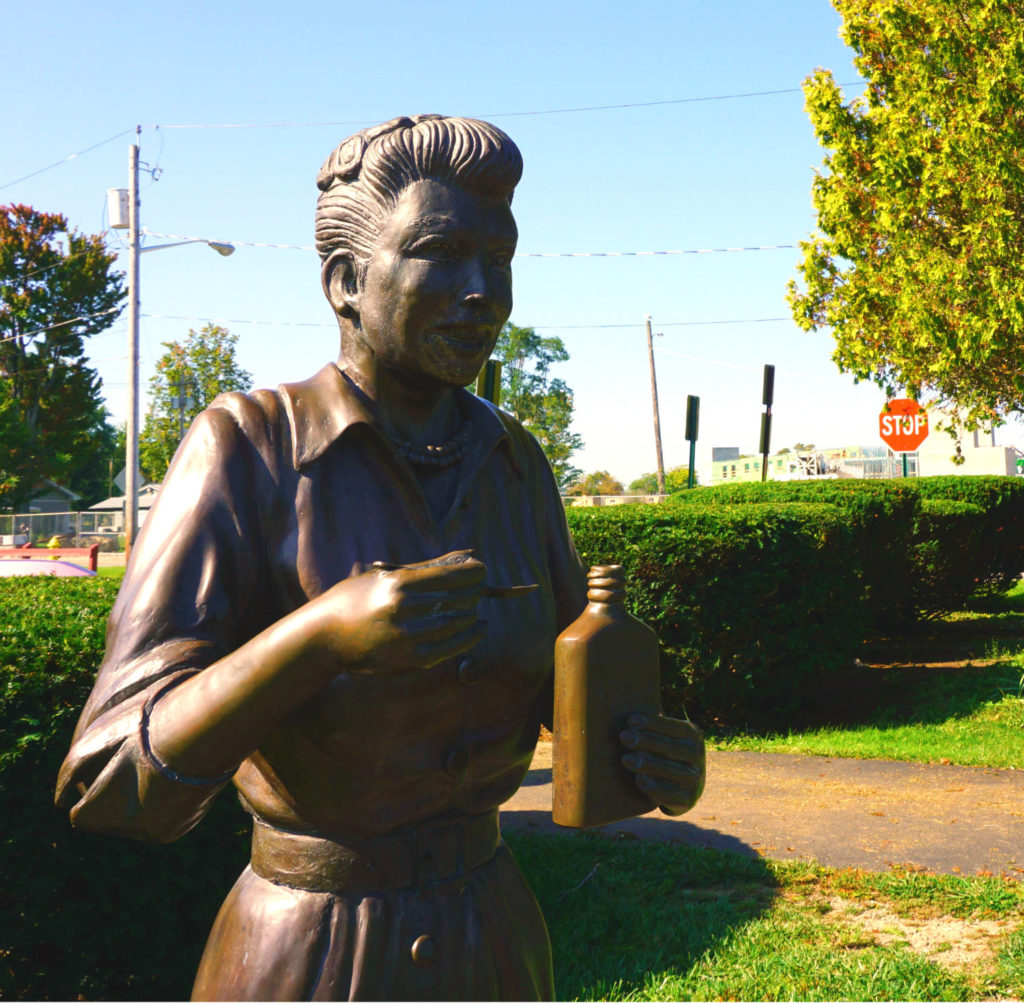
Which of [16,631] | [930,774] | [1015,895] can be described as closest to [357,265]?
[16,631]

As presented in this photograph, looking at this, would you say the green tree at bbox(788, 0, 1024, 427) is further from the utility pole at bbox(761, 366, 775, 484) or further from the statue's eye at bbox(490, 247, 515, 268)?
the statue's eye at bbox(490, 247, 515, 268)

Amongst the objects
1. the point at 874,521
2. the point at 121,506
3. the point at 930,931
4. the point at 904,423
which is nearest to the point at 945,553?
the point at 904,423

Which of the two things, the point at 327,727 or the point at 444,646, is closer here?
the point at 444,646

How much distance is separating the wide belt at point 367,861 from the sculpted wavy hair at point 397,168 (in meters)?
0.93

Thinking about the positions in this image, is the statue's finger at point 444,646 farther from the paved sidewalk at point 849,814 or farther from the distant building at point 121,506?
the distant building at point 121,506

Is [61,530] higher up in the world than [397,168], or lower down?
lower down

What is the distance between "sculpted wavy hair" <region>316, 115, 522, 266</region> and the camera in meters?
1.67

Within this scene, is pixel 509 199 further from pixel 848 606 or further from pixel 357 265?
pixel 848 606

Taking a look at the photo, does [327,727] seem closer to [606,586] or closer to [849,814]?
[606,586]

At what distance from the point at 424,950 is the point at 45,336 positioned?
47682 mm

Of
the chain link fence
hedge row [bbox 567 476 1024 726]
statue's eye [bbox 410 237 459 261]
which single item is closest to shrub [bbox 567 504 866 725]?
hedge row [bbox 567 476 1024 726]

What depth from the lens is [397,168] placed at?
1677mm

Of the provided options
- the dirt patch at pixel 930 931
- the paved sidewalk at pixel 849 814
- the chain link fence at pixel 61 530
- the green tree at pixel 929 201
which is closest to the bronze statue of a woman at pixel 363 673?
the dirt patch at pixel 930 931

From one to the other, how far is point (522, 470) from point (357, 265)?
478 millimetres
